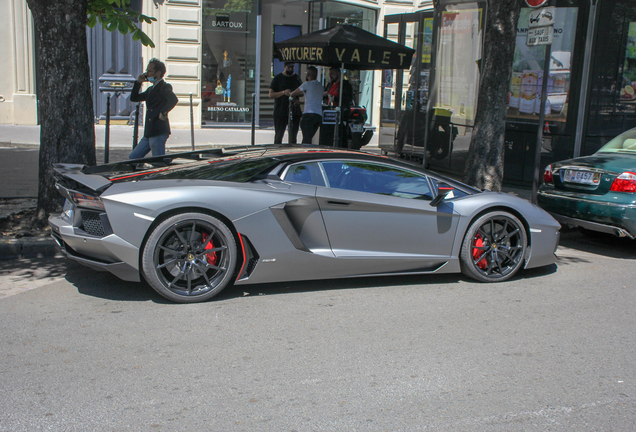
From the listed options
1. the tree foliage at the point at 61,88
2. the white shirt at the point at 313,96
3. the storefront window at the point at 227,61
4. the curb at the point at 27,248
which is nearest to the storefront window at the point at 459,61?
the white shirt at the point at 313,96

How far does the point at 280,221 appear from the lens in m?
5.30

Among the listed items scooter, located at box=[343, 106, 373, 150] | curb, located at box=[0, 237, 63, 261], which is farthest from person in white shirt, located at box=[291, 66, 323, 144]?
curb, located at box=[0, 237, 63, 261]

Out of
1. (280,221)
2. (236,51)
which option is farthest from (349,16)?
(280,221)

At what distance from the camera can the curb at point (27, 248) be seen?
6.54 metres

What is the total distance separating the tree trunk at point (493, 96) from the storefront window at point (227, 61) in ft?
36.0

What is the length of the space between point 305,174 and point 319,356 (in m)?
1.82

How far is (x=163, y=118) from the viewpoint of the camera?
9.70 m

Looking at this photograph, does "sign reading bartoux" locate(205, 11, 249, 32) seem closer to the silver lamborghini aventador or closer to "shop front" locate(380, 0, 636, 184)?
"shop front" locate(380, 0, 636, 184)

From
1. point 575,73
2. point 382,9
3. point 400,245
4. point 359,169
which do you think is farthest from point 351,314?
point 382,9

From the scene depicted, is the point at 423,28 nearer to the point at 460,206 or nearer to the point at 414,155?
the point at 414,155

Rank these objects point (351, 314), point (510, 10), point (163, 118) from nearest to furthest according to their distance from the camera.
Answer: point (351, 314)
point (510, 10)
point (163, 118)

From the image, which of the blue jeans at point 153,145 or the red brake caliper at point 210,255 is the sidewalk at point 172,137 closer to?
the blue jeans at point 153,145

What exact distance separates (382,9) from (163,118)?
12491mm

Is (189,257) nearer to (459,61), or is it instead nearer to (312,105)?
(312,105)
